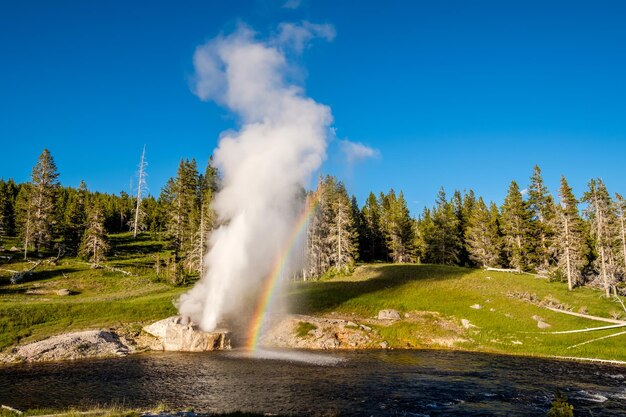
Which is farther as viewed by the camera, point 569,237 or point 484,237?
point 484,237

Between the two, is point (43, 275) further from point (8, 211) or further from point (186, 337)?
point (8, 211)

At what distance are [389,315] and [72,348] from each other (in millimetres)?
34896

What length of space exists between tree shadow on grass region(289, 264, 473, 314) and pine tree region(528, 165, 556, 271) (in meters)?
15.3

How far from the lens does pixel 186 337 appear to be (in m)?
41.6

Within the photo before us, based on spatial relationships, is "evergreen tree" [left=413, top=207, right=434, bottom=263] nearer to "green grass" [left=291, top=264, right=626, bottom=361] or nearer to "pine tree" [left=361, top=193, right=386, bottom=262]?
A: "pine tree" [left=361, top=193, right=386, bottom=262]

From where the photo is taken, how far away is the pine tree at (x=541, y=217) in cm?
7881

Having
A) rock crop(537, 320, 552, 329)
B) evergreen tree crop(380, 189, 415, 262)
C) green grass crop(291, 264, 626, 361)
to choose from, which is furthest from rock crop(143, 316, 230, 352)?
evergreen tree crop(380, 189, 415, 262)

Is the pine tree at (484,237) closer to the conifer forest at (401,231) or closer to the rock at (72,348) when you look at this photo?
the conifer forest at (401,231)

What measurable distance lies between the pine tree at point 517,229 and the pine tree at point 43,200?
3782 inches

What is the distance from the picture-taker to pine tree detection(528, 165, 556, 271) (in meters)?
78.8

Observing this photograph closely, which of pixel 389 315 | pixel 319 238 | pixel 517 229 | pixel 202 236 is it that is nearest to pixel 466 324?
pixel 389 315

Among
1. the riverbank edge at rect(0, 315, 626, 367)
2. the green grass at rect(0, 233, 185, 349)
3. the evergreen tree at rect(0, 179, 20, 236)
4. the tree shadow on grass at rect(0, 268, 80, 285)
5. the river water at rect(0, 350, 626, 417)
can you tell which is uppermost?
the evergreen tree at rect(0, 179, 20, 236)

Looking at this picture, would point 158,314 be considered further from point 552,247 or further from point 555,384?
point 552,247

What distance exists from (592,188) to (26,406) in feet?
291
